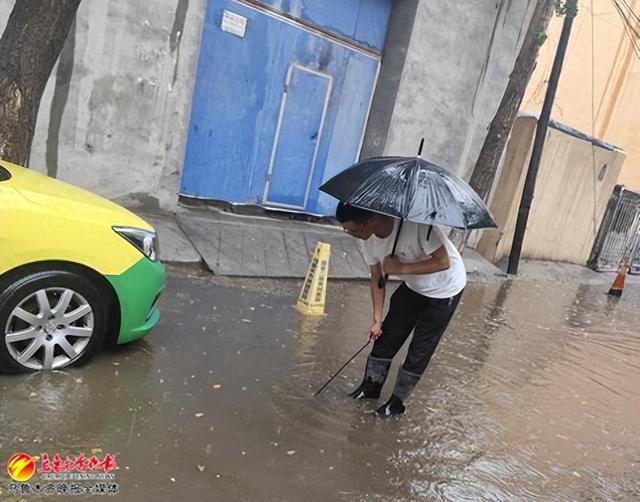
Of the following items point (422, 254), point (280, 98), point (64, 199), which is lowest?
point (64, 199)

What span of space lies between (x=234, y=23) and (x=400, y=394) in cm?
571

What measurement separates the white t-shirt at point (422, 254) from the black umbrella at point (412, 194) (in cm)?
7

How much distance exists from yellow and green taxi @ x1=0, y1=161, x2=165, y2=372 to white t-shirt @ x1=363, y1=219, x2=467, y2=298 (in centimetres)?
154

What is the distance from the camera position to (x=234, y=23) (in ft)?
25.1

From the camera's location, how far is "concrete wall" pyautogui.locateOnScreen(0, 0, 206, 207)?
6262 millimetres

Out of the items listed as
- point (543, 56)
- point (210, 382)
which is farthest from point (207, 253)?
point (543, 56)

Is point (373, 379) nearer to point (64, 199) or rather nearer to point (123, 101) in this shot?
point (64, 199)

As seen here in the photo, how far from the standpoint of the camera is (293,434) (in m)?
3.54

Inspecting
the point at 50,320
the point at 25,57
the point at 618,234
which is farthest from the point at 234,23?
the point at 618,234

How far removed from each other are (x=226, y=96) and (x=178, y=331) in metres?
4.15

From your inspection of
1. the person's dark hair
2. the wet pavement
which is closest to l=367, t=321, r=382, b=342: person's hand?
the wet pavement

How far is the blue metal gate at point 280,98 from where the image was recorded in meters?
7.71

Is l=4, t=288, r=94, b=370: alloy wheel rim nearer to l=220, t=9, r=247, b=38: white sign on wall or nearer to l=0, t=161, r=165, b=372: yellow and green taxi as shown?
l=0, t=161, r=165, b=372: yellow and green taxi

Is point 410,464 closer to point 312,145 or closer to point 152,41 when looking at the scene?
Answer: point 152,41
